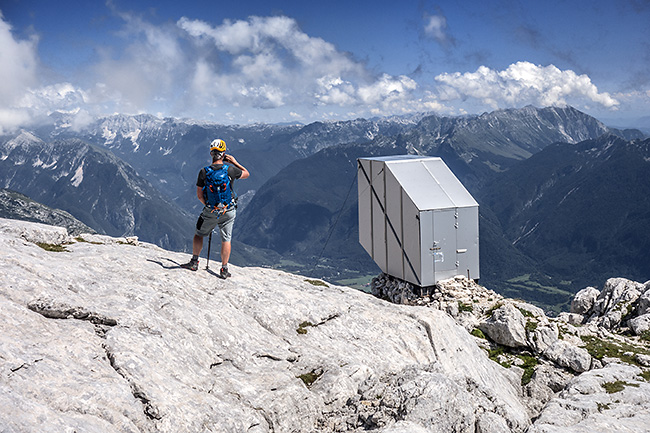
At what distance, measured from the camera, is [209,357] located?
9961mm

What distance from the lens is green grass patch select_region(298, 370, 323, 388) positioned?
1028 centimetres

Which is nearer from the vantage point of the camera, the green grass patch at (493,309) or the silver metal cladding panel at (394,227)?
the green grass patch at (493,309)

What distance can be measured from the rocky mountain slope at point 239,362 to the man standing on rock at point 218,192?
4.41ft

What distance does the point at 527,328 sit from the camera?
1848 centimetres

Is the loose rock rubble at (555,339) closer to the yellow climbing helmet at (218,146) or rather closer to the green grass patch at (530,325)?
the green grass patch at (530,325)

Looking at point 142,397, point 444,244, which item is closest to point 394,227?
point 444,244

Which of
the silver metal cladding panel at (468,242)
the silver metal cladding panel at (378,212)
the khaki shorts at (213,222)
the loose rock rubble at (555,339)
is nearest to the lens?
the loose rock rubble at (555,339)

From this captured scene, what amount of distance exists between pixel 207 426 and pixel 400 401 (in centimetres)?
394

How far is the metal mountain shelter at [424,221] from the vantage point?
869 inches

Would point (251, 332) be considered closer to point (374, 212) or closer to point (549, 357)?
point (549, 357)

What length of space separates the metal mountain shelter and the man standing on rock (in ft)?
34.5

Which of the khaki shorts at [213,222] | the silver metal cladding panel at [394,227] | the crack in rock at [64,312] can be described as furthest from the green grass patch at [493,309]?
the crack in rock at [64,312]

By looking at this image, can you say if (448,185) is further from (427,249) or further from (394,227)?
(427,249)

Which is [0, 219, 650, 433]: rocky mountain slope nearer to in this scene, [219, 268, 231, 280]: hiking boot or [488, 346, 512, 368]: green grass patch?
[488, 346, 512, 368]: green grass patch
